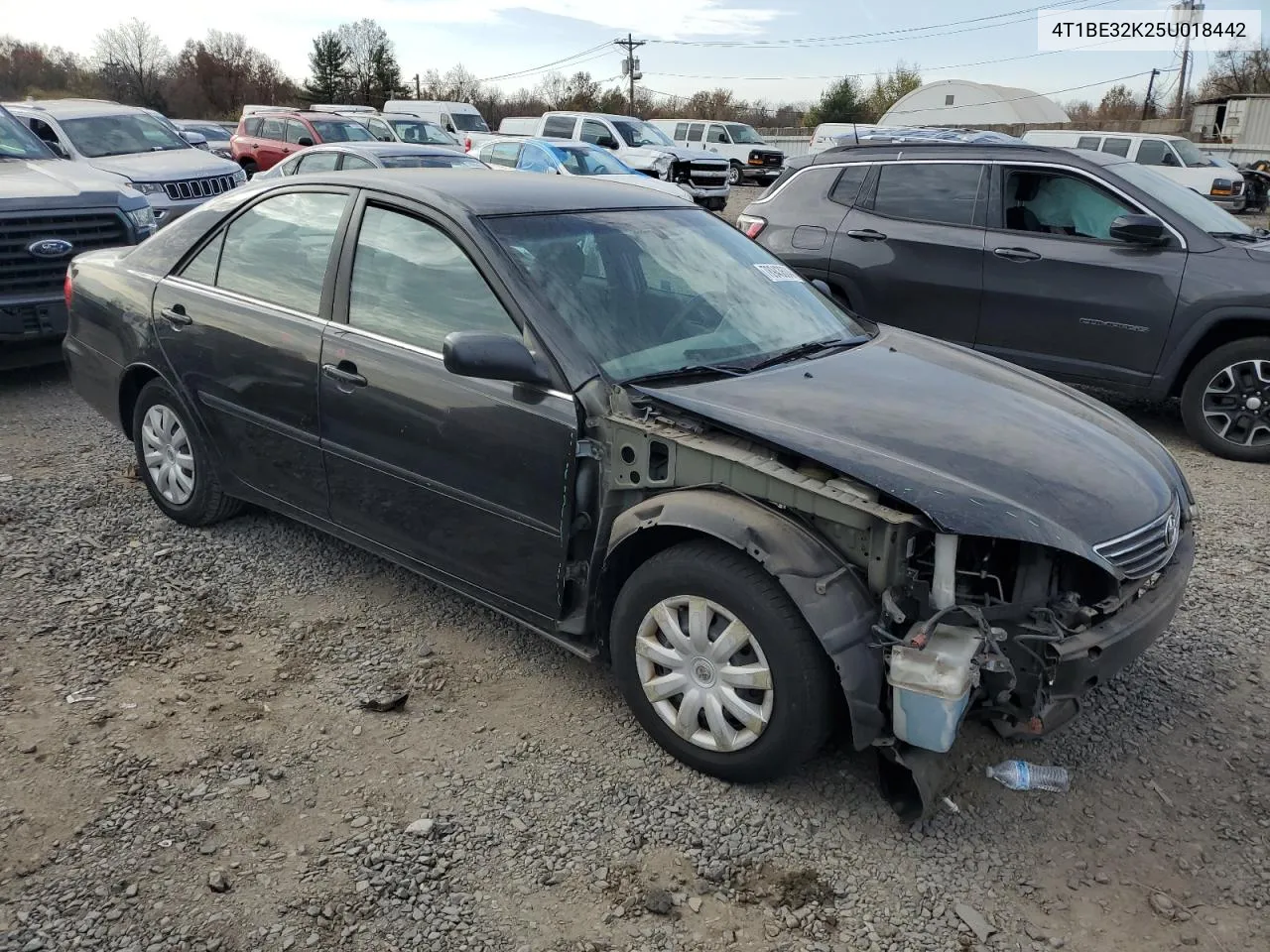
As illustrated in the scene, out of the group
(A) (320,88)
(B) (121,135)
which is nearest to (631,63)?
(A) (320,88)

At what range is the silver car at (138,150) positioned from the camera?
1120 centimetres

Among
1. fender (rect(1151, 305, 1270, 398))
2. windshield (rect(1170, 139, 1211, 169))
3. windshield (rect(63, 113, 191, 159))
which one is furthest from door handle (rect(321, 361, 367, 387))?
windshield (rect(1170, 139, 1211, 169))

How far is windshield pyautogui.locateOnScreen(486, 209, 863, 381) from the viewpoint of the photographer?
3.31 metres

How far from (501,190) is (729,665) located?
206cm

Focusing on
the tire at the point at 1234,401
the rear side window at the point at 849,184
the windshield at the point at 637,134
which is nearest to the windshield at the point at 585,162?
the windshield at the point at 637,134

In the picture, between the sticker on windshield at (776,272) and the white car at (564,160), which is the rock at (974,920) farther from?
the white car at (564,160)

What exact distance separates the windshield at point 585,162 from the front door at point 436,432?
1299 cm

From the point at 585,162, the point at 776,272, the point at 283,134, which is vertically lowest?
the point at 776,272

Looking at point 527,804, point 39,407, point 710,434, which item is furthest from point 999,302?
point 39,407

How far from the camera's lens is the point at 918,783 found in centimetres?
266

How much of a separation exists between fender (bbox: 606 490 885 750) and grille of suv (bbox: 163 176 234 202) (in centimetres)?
1042

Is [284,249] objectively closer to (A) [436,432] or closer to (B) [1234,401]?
(A) [436,432]

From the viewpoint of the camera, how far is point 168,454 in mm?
4684

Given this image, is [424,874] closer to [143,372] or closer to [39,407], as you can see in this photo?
[143,372]
